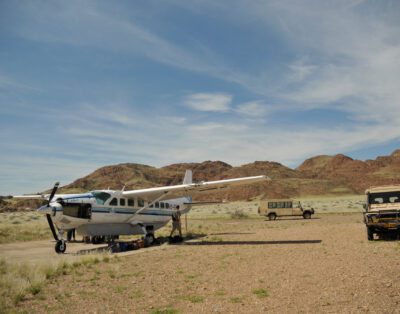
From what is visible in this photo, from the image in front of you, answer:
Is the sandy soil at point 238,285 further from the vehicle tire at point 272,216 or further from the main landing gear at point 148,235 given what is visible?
the vehicle tire at point 272,216

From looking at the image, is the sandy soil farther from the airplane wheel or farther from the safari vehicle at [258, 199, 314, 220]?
the safari vehicle at [258, 199, 314, 220]

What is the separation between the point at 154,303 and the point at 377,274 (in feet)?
17.8

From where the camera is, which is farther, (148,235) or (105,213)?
(148,235)

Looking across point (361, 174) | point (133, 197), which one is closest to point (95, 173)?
point (361, 174)

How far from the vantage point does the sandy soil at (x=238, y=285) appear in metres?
6.96

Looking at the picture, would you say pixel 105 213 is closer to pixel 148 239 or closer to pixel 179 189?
pixel 148 239

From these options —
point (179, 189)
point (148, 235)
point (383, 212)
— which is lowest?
point (148, 235)

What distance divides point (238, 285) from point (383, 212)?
10520 millimetres

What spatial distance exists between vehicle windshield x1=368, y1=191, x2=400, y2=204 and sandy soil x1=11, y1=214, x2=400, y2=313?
4.66 m

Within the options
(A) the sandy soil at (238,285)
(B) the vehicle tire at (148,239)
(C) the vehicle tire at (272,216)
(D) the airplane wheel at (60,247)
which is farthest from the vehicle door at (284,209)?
(D) the airplane wheel at (60,247)

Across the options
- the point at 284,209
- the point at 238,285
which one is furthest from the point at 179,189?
the point at 284,209

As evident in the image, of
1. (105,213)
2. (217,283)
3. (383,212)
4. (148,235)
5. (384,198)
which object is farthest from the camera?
(148,235)

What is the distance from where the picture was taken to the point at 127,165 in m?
188

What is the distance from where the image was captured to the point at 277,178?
153000 mm
